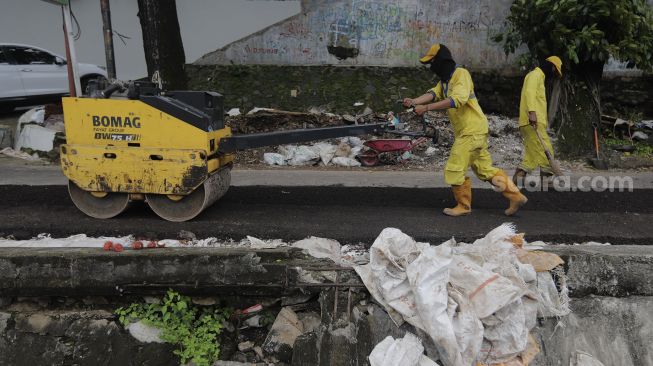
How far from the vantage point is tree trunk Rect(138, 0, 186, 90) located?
7.67m

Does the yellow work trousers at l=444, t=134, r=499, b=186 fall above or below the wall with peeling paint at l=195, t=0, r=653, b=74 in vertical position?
below

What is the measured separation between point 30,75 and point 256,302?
9.23 metres

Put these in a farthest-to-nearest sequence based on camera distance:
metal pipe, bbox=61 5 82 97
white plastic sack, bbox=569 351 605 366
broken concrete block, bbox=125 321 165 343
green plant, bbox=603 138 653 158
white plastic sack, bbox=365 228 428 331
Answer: green plant, bbox=603 138 653 158 < metal pipe, bbox=61 5 82 97 < broken concrete block, bbox=125 321 165 343 < white plastic sack, bbox=569 351 605 366 < white plastic sack, bbox=365 228 428 331

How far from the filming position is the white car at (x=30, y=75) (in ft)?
32.2

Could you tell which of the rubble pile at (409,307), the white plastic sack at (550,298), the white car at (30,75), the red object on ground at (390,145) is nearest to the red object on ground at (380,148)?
the red object on ground at (390,145)

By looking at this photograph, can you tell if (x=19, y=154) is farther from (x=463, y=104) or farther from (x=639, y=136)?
(x=639, y=136)

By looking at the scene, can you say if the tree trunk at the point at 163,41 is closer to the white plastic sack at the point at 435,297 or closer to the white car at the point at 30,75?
the white car at the point at 30,75

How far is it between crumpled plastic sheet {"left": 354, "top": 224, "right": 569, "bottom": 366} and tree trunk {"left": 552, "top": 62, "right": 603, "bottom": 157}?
583 centimetres

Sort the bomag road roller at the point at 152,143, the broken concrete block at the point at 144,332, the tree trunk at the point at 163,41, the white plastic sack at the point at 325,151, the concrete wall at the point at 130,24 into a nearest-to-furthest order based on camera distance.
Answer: the broken concrete block at the point at 144,332
the bomag road roller at the point at 152,143
the tree trunk at the point at 163,41
the white plastic sack at the point at 325,151
the concrete wall at the point at 130,24

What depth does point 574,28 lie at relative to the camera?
25.9 ft

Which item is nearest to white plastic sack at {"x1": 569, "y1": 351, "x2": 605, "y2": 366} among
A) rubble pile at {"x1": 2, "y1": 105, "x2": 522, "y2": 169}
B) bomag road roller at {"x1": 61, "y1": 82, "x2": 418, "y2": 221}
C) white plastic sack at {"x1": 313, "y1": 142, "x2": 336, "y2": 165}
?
bomag road roller at {"x1": 61, "y1": 82, "x2": 418, "y2": 221}

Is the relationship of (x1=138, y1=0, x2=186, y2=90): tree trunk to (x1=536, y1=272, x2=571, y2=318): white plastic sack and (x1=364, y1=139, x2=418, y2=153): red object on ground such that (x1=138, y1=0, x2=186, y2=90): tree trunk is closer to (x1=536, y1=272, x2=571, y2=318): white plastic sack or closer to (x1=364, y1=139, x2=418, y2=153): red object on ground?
(x1=364, y1=139, x2=418, y2=153): red object on ground

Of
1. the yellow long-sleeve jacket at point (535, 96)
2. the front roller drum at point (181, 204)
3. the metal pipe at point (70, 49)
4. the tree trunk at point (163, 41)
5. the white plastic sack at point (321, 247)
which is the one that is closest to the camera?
the white plastic sack at point (321, 247)

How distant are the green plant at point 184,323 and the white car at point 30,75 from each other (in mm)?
8170
